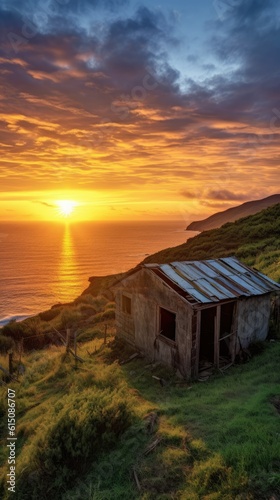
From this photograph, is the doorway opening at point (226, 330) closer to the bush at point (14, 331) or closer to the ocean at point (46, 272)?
the bush at point (14, 331)

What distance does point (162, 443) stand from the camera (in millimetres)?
7770

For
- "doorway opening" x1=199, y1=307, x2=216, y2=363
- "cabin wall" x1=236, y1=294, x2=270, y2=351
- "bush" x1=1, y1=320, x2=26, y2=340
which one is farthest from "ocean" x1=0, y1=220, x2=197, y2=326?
"cabin wall" x1=236, y1=294, x2=270, y2=351

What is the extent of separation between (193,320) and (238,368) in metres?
2.69

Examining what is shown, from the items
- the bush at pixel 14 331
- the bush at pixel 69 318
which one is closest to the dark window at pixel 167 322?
the bush at pixel 69 318

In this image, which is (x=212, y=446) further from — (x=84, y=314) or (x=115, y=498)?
(x=84, y=314)

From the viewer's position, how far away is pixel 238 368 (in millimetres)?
12867

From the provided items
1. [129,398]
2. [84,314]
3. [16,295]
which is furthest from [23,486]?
[16,295]

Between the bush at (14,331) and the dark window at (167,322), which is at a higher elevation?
the dark window at (167,322)

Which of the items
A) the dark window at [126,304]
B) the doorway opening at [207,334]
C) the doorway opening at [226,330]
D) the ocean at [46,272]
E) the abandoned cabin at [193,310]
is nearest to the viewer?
the abandoned cabin at [193,310]

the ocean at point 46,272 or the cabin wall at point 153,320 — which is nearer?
the cabin wall at point 153,320

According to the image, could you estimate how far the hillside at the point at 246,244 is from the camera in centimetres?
3060

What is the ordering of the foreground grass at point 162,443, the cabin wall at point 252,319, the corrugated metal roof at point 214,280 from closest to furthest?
the foreground grass at point 162,443 < the corrugated metal roof at point 214,280 < the cabin wall at point 252,319

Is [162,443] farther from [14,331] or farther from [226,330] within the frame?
[14,331]

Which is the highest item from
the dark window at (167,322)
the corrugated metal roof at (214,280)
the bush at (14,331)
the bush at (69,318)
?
the corrugated metal roof at (214,280)
